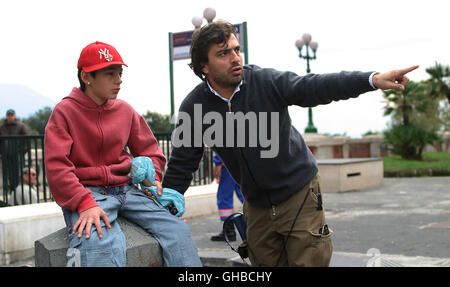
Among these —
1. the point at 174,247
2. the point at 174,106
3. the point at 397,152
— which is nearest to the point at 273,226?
the point at 174,247

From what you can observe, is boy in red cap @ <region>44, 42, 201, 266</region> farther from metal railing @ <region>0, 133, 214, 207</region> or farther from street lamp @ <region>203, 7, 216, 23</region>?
street lamp @ <region>203, 7, 216, 23</region>

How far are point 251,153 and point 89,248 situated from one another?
3.35 feet

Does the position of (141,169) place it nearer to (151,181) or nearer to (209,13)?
(151,181)

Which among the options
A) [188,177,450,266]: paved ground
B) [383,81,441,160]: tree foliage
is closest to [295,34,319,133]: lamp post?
[383,81,441,160]: tree foliage

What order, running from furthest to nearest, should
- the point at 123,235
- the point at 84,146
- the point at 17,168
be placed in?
the point at 17,168, the point at 84,146, the point at 123,235

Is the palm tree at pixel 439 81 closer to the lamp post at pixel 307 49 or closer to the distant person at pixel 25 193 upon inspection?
the lamp post at pixel 307 49

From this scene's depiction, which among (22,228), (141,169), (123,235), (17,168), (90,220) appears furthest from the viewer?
(17,168)

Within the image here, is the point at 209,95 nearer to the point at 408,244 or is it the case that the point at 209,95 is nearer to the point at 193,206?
the point at 408,244

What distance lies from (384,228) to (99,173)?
19.0 feet

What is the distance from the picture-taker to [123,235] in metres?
2.79

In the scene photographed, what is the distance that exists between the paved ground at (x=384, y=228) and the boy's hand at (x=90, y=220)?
306 centimetres

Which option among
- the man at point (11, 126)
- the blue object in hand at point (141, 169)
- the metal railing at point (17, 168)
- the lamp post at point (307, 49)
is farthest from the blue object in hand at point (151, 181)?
the lamp post at point (307, 49)

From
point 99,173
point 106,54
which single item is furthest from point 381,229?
point 106,54
